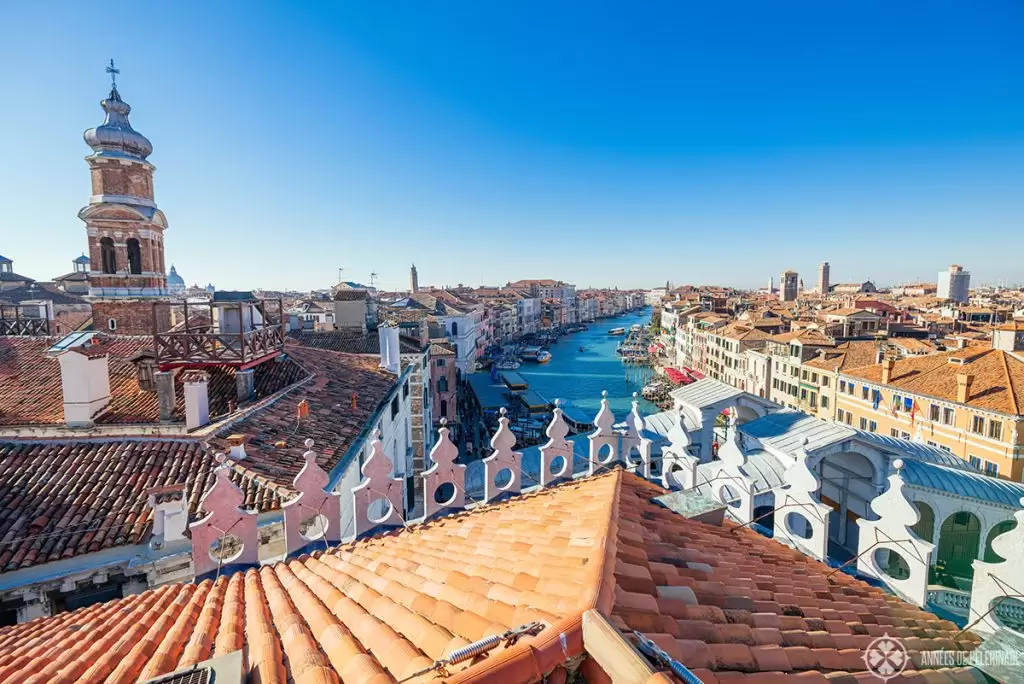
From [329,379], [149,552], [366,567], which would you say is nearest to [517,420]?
[329,379]

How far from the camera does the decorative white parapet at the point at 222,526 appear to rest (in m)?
5.17

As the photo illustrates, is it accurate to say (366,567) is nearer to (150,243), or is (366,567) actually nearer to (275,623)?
(275,623)

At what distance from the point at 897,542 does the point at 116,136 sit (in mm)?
25430

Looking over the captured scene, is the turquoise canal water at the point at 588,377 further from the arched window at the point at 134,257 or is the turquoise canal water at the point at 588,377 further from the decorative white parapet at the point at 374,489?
the decorative white parapet at the point at 374,489

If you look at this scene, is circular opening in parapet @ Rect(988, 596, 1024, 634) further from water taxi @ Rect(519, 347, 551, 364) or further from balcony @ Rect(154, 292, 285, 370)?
water taxi @ Rect(519, 347, 551, 364)

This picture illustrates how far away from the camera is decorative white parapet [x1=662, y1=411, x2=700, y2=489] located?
5.76 metres

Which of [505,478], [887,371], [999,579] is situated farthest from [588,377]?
[999,579]

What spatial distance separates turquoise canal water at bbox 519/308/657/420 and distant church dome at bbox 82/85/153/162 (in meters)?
29.2

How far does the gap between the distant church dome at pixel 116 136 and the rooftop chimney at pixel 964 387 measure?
35634mm

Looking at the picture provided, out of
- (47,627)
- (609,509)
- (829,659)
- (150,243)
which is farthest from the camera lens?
(150,243)

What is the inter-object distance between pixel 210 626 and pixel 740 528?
15.2 ft

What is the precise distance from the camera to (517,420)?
109 feet

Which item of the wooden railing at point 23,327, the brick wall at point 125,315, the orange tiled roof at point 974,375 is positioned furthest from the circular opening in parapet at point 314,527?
the orange tiled roof at point 974,375

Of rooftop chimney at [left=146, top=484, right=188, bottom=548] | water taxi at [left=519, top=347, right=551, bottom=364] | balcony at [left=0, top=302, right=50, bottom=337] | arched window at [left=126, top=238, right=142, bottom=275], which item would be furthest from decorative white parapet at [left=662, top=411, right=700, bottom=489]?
water taxi at [left=519, top=347, right=551, bottom=364]
